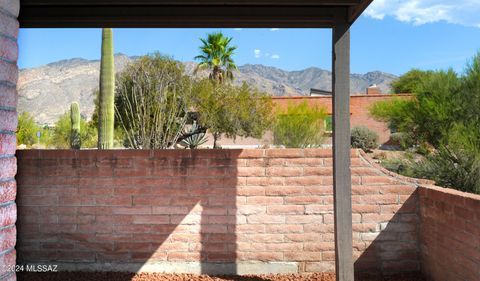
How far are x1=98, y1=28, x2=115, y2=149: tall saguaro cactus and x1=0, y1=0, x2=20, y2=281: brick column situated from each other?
341 inches

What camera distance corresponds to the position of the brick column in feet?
5.15

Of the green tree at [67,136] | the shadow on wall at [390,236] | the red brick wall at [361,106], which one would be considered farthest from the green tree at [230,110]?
the shadow on wall at [390,236]

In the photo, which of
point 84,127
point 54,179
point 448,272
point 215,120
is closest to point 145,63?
point 215,120

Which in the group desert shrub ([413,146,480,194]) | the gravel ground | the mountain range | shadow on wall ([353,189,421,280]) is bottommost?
the gravel ground

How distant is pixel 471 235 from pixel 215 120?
1764 cm

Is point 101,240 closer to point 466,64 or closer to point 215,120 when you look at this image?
point 466,64

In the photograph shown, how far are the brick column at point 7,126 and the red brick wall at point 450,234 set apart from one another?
3167 millimetres

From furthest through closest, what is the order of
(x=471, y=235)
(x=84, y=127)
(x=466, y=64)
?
(x=84, y=127), (x=466, y=64), (x=471, y=235)

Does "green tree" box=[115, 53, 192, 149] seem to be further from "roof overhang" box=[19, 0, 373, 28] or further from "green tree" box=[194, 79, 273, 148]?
"roof overhang" box=[19, 0, 373, 28]

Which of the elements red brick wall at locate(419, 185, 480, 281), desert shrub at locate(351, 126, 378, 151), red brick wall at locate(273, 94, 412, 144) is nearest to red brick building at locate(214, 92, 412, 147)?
red brick wall at locate(273, 94, 412, 144)

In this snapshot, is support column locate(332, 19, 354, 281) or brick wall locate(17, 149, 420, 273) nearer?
support column locate(332, 19, 354, 281)

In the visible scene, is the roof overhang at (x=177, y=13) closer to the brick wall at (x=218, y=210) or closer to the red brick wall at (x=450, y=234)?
the brick wall at (x=218, y=210)

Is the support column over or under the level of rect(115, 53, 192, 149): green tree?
under

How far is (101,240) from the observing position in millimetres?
4398
